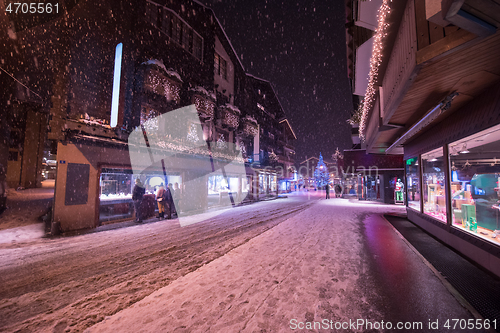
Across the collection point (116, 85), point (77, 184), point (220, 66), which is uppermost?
point (220, 66)

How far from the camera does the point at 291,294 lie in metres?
3.29

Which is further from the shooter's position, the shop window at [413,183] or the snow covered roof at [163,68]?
the snow covered roof at [163,68]

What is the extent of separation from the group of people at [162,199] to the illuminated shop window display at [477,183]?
11818 mm

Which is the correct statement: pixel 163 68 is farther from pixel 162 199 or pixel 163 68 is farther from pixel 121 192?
pixel 121 192

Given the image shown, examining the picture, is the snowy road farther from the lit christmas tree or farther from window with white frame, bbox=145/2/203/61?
window with white frame, bbox=145/2/203/61

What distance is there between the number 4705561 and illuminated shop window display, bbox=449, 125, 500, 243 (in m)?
Answer: 17.1

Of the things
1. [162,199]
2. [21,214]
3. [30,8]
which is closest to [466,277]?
[162,199]

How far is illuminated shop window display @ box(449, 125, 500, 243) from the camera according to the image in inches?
189

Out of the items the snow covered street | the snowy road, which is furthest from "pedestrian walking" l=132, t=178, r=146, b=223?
the snow covered street

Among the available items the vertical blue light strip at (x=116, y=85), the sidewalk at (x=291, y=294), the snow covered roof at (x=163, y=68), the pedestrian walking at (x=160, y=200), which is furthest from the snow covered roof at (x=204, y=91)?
the sidewalk at (x=291, y=294)

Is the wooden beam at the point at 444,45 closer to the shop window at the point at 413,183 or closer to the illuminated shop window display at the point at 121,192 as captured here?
the shop window at the point at 413,183

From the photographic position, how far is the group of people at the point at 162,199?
9828mm

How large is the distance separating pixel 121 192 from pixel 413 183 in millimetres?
19462

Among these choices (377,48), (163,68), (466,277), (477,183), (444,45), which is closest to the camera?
(444,45)
